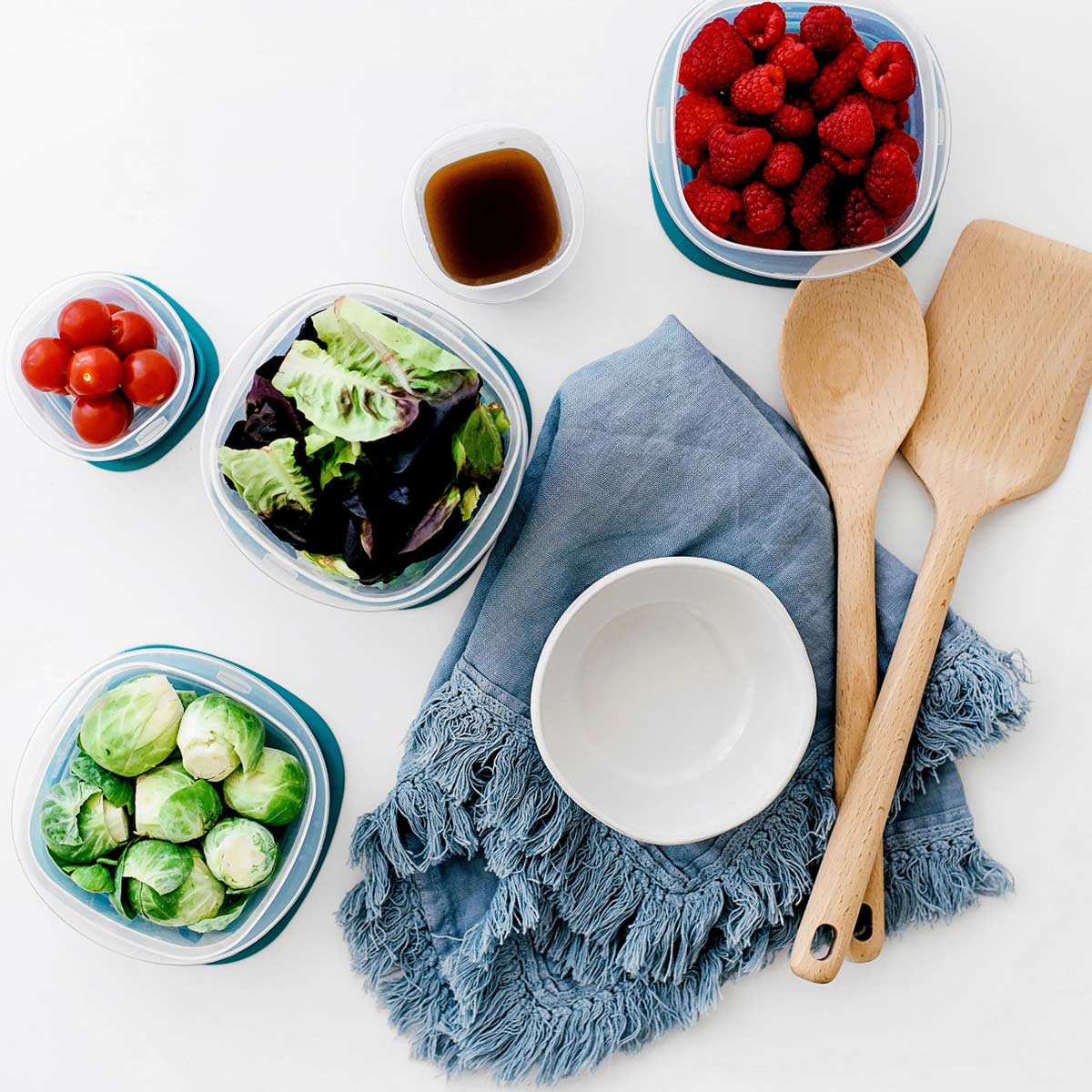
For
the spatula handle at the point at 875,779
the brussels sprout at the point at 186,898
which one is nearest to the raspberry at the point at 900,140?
the spatula handle at the point at 875,779

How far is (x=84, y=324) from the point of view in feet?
3.02

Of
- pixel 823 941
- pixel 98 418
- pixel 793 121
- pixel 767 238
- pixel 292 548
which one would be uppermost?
pixel 793 121

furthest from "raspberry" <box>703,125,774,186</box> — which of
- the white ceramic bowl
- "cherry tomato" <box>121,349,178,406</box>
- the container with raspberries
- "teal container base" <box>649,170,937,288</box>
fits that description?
"cherry tomato" <box>121,349,178,406</box>

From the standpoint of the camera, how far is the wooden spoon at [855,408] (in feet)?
3.12

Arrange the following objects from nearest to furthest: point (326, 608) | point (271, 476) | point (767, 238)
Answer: point (271, 476), point (767, 238), point (326, 608)

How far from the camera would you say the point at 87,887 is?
3.11 ft

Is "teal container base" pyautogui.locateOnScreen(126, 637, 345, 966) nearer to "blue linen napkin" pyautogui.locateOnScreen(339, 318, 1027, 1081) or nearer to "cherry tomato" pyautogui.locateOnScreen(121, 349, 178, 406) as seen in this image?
"blue linen napkin" pyautogui.locateOnScreen(339, 318, 1027, 1081)

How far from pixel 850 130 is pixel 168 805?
90cm

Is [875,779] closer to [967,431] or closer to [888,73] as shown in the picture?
[967,431]

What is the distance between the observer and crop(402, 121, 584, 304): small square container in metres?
0.97

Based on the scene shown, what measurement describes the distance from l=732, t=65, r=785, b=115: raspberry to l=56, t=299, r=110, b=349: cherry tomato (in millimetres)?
651

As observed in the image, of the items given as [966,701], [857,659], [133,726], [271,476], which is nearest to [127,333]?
[271,476]

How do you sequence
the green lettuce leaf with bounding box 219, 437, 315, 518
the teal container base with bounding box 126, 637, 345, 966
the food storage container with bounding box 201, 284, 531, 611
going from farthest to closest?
the teal container base with bounding box 126, 637, 345, 966
the food storage container with bounding box 201, 284, 531, 611
the green lettuce leaf with bounding box 219, 437, 315, 518

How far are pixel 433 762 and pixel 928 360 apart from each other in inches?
26.0
